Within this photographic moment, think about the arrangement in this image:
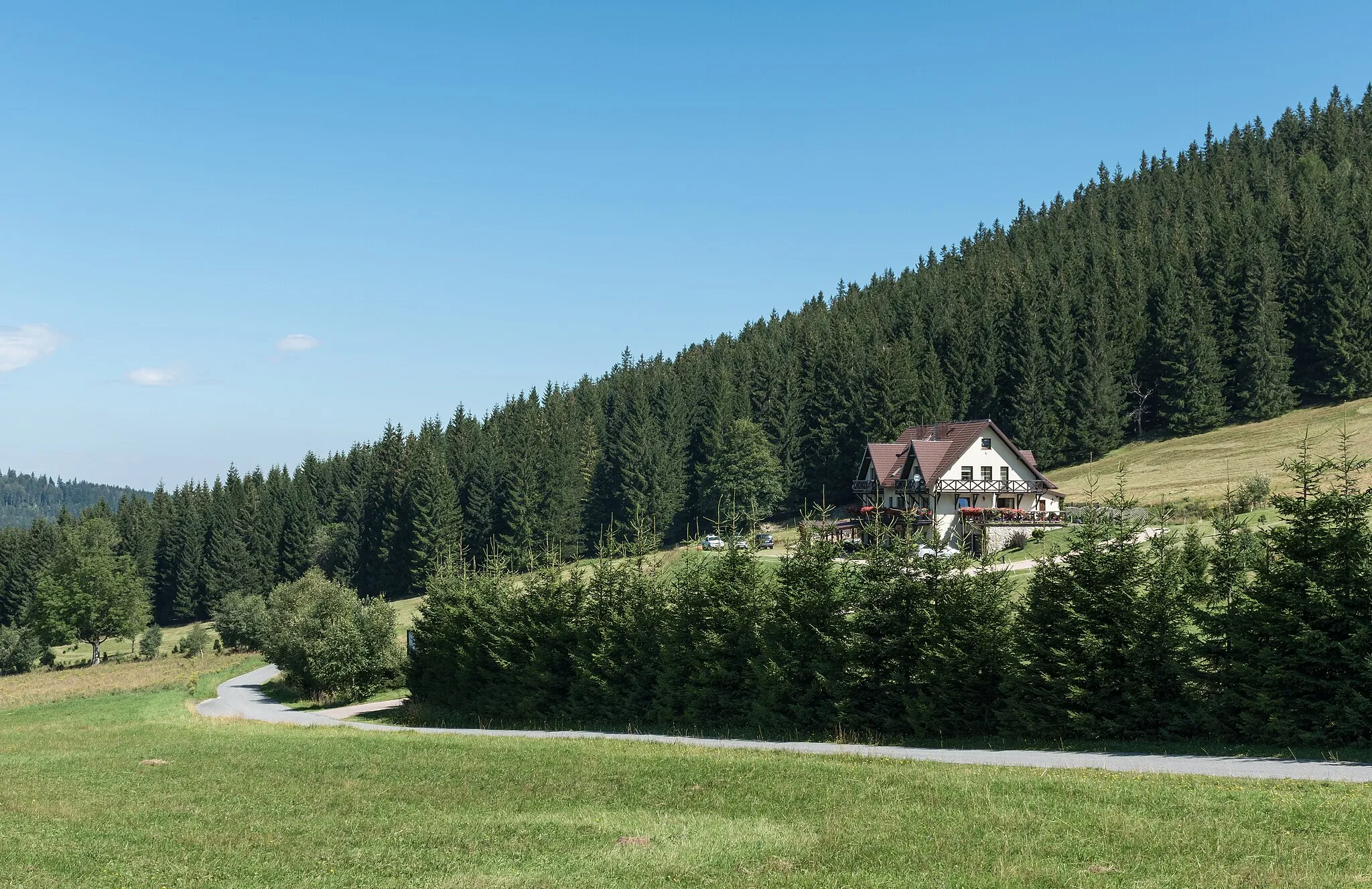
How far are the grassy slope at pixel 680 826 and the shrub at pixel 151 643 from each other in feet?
294

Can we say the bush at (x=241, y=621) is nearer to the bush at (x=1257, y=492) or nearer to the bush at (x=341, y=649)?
the bush at (x=341, y=649)

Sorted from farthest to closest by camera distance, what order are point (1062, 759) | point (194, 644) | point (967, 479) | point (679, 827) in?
point (194, 644) < point (967, 479) < point (1062, 759) < point (679, 827)

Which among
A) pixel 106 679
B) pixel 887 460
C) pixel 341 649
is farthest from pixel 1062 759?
pixel 106 679

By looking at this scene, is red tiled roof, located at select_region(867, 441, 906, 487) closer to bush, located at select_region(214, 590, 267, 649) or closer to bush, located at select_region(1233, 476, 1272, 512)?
bush, located at select_region(1233, 476, 1272, 512)

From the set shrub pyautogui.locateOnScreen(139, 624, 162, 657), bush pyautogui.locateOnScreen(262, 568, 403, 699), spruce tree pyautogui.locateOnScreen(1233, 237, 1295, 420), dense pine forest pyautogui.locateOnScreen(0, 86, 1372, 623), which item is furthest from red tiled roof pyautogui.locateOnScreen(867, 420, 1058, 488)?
shrub pyautogui.locateOnScreen(139, 624, 162, 657)

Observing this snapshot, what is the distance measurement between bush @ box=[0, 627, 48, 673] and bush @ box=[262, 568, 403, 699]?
181 ft

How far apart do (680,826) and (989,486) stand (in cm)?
7140

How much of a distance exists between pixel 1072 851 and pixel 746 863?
4196 millimetres

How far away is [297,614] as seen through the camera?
214 feet

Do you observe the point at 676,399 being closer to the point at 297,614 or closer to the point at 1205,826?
the point at 297,614

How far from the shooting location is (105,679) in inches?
3046

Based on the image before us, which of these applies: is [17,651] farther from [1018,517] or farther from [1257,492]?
[1257,492]

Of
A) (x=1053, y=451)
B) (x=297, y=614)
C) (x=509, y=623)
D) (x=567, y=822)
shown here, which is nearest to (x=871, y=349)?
(x=1053, y=451)

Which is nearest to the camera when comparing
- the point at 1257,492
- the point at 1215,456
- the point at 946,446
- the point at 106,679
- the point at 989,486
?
the point at 1257,492
